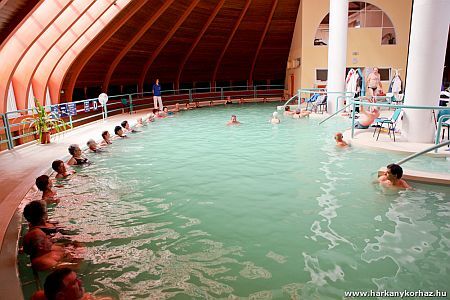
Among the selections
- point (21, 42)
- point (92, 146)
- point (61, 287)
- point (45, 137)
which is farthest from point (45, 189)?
point (21, 42)

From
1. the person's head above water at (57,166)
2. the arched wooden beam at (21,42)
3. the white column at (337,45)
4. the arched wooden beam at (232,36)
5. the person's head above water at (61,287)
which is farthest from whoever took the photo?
the arched wooden beam at (232,36)

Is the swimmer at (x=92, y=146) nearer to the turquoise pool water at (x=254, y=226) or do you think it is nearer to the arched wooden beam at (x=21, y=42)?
the turquoise pool water at (x=254, y=226)

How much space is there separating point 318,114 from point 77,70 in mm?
10920

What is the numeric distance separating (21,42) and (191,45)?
11.4 m

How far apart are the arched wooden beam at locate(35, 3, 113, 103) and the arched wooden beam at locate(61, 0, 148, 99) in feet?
1.60

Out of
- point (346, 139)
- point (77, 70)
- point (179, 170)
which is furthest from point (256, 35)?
point (179, 170)

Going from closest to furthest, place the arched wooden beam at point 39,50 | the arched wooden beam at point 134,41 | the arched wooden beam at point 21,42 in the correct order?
1. the arched wooden beam at point 21,42
2. the arched wooden beam at point 39,50
3. the arched wooden beam at point 134,41

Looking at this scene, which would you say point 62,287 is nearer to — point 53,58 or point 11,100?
point 11,100

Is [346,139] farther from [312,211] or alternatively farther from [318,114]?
[318,114]

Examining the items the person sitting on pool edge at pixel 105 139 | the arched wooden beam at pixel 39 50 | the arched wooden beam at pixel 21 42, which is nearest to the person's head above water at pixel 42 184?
the person sitting on pool edge at pixel 105 139

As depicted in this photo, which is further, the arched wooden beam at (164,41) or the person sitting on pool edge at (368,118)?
the arched wooden beam at (164,41)

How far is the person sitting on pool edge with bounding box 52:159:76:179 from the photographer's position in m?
6.32

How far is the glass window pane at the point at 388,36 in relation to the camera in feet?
67.2

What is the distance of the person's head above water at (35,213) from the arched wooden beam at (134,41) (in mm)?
13677
